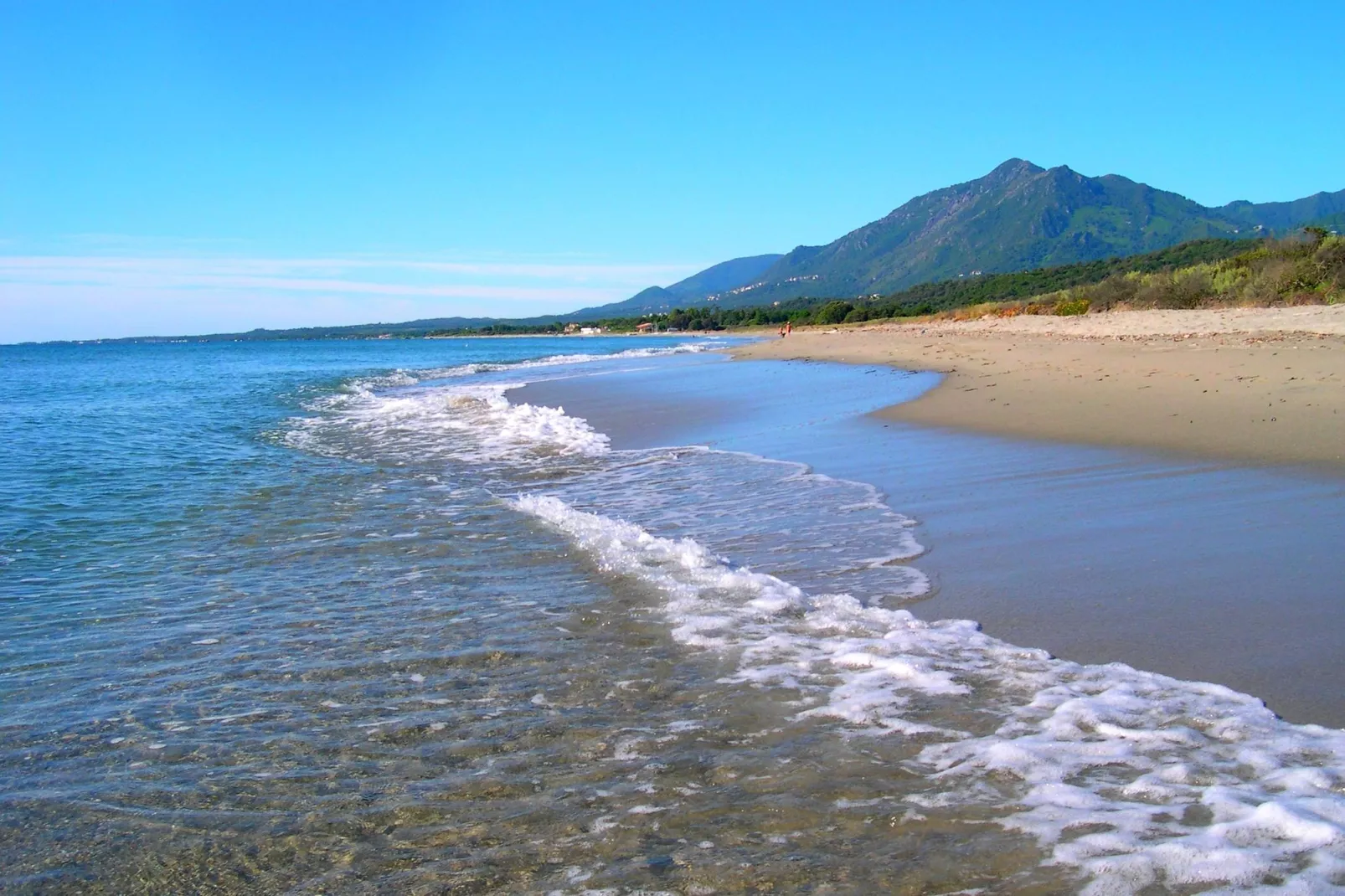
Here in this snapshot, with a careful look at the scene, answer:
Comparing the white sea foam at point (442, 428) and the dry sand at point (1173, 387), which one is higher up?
the dry sand at point (1173, 387)

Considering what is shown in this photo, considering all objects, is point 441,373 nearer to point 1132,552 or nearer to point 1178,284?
point 1178,284

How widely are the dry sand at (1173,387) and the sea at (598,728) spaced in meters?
3.70

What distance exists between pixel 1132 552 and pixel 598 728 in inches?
135

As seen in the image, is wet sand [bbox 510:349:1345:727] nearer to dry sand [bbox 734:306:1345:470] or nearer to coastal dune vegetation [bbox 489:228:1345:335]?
dry sand [bbox 734:306:1345:470]

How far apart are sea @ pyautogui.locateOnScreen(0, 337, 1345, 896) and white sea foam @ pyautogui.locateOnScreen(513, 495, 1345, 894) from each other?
0.01 m

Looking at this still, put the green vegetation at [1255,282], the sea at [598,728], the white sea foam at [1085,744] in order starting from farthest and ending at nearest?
the green vegetation at [1255,282] → the sea at [598,728] → the white sea foam at [1085,744]

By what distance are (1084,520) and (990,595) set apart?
5.65 ft

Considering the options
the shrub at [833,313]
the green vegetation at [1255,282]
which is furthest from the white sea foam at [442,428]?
the shrub at [833,313]

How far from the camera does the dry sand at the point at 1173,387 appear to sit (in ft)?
28.0

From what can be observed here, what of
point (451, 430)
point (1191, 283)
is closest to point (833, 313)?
point (1191, 283)

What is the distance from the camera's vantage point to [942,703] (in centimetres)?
357

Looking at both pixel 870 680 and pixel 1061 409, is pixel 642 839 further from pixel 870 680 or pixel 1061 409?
pixel 1061 409

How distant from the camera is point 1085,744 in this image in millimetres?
3168

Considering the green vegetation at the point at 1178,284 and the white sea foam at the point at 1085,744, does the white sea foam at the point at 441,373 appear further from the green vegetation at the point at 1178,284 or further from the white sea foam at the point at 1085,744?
the white sea foam at the point at 1085,744
